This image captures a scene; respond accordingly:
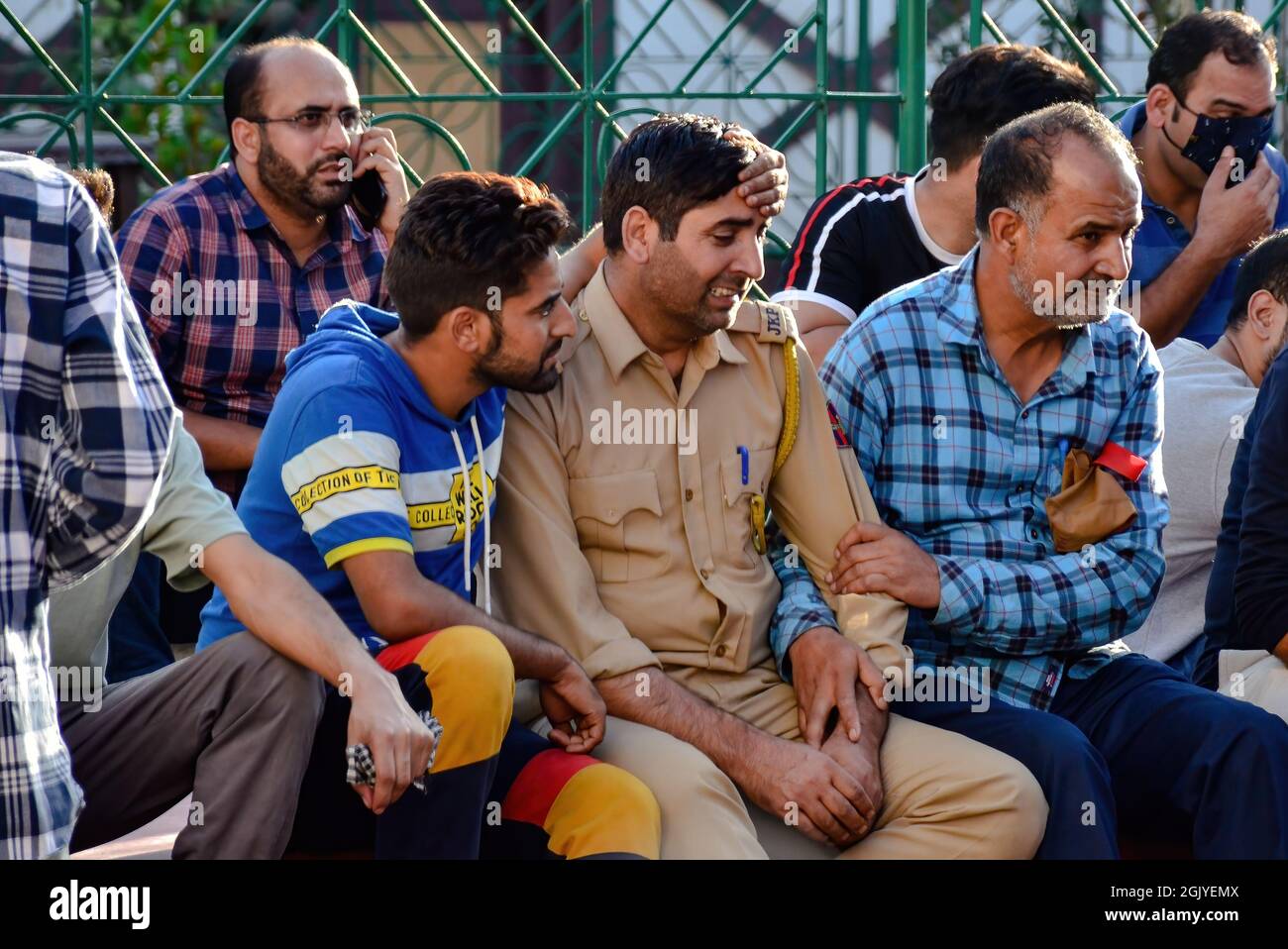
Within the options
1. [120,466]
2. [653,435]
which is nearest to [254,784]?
[120,466]

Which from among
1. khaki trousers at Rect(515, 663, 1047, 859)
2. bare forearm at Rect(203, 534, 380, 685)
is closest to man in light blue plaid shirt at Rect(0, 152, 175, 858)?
bare forearm at Rect(203, 534, 380, 685)

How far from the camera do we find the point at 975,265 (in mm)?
3559

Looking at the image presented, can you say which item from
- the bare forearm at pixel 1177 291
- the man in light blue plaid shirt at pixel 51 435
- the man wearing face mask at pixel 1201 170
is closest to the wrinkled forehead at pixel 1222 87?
the man wearing face mask at pixel 1201 170

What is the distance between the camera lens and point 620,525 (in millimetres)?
3242

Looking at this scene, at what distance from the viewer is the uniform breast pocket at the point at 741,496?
3307 mm

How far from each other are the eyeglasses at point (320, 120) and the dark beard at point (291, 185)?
88mm

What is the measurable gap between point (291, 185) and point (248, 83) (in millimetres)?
334

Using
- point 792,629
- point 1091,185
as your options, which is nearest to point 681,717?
point 792,629

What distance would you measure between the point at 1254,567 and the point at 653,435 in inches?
47.5

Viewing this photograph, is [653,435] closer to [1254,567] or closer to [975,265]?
[975,265]

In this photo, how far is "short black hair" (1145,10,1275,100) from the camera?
4566 mm

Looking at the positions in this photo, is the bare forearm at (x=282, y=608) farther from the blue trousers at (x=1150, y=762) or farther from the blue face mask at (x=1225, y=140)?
the blue face mask at (x=1225, y=140)

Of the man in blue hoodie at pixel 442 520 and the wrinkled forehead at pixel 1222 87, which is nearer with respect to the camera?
the man in blue hoodie at pixel 442 520

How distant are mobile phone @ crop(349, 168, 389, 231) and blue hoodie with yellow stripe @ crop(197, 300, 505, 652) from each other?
50.1 inches
